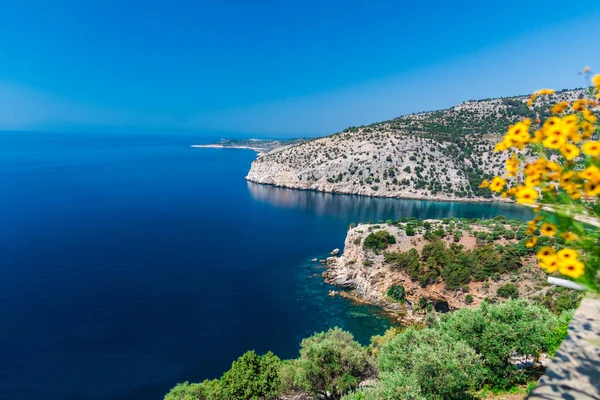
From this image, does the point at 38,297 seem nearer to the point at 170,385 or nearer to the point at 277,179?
the point at 170,385

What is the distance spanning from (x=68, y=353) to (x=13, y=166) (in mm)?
146603

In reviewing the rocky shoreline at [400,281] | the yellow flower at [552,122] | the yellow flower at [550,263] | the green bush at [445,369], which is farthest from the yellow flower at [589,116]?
the rocky shoreline at [400,281]

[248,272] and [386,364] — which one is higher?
[386,364]

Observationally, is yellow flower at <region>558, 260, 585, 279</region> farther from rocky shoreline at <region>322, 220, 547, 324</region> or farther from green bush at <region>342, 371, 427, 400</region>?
rocky shoreline at <region>322, 220, 547, 324</region>

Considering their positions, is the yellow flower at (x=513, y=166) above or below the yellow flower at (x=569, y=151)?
below

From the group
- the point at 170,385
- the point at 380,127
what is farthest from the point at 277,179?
the point at 170,385

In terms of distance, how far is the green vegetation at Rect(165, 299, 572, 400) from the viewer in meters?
12.8

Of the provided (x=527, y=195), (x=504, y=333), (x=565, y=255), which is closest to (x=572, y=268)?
(x=565, y=255)

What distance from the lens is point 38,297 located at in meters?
37.3

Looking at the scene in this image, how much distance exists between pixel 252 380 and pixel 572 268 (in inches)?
837

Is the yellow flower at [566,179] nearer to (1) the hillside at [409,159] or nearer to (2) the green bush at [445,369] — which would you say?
(2) the green bush at [445,369]

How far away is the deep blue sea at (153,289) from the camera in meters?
28.5

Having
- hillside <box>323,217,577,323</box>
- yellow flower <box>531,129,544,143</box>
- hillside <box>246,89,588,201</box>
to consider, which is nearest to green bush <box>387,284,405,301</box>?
hillside <box>323,217,577,323</box>

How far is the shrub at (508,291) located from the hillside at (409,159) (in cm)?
5936
